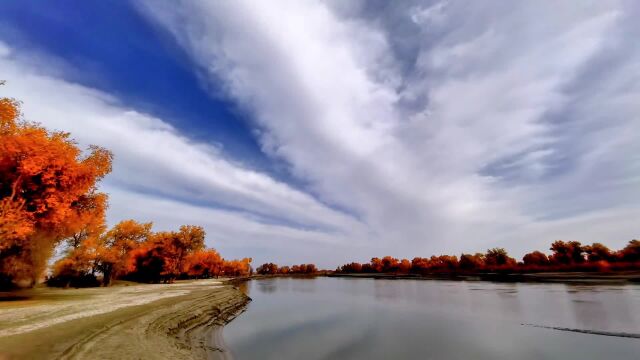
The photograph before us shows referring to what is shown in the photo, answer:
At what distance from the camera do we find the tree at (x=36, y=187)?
2852cm

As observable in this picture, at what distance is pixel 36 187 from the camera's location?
100 ft

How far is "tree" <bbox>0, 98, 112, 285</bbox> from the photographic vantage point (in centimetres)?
2852

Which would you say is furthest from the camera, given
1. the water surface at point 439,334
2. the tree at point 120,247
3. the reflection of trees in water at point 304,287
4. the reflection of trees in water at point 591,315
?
the reflection of trees in water at point 304,287

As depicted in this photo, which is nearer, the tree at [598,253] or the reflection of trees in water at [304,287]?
the reflection of trees in water at [304,287]

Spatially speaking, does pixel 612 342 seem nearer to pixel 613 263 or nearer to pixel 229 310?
pixel 229 310

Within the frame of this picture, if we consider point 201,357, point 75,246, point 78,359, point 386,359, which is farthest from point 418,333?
point 75,246

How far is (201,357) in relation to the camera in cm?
1694

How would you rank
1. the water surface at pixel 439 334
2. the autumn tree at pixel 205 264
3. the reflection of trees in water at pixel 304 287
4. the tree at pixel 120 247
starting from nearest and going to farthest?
the water surface at pixel 439 334
the tree at pixel 120 247
the reflection of trees in water at pixel 304 287
the autumn tree at pixel 205 264

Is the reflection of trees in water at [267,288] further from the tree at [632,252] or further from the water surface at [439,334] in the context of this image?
the tree at [632,252]

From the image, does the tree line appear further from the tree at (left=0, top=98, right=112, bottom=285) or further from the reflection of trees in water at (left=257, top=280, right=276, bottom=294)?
the reflection of trees in water at (left=257, top=280, right=276, bottom=294)

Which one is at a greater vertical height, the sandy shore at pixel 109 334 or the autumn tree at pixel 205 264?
the autumn tree at pixel 205 264

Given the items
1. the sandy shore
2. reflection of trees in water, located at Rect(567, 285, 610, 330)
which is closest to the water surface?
reflection of trees in water, located at Rect(567, 285, 610, 330)

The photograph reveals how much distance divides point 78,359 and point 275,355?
10.9 meters

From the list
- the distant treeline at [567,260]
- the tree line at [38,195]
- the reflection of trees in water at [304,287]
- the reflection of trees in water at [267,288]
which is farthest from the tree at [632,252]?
the tree line at [38,195]
